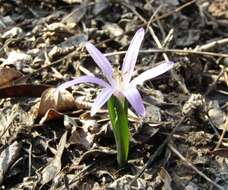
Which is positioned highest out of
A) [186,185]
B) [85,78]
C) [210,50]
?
[85,78]

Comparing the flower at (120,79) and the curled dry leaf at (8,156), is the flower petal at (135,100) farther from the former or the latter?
the curled dry leaf at (8,156)

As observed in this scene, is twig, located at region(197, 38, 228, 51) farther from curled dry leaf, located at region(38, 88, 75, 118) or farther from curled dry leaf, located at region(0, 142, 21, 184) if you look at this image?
curled dry leaf, located at region(0, 142, 21, 184)

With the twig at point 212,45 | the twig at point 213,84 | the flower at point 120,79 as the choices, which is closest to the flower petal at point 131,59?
the flower at point 120,79

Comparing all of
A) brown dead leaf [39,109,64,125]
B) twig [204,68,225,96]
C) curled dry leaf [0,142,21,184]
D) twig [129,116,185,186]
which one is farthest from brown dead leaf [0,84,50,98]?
twig [204,68,225,96]

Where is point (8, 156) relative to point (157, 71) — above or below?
below

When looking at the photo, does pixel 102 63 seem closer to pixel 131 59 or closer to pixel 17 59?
pixel 131 59

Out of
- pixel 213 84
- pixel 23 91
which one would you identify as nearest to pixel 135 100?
pixel 23 91

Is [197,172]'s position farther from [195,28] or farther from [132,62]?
[195,28]

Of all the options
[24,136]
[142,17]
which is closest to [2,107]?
[24,136]
